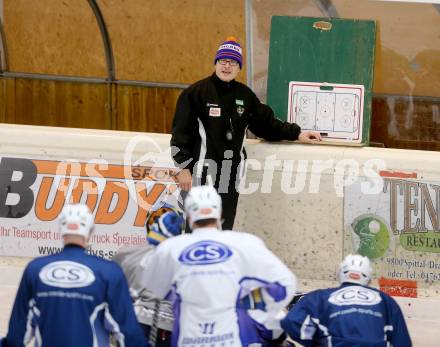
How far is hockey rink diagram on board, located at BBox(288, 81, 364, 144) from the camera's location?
31.0 ft

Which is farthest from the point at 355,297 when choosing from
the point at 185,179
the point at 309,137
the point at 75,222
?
the point at 309,137

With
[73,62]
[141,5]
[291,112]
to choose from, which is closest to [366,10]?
[291,112]

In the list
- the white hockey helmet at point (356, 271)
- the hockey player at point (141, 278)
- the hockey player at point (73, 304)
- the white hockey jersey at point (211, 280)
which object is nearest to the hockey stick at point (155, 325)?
the hockey player at point (141, 278)

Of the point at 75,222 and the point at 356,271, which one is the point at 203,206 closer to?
the point at 75,222

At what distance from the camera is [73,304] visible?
18.0 feet

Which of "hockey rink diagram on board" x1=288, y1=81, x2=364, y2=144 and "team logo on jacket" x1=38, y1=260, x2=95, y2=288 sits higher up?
"hockey rink diagram on board" x1=288, y1=81, x2=364, y2=144

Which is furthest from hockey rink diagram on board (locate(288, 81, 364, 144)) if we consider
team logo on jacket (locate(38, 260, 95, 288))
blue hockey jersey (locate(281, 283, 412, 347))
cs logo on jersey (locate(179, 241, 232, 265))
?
team logo on jacket (locate(38, 260, 95, 288))

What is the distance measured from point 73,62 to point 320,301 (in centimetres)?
785

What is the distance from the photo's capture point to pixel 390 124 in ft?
36.1

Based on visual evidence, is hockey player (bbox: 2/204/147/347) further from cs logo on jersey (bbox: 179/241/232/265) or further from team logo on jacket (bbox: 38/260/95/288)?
cs logo on jersey (bbox: 179/241/232/265)

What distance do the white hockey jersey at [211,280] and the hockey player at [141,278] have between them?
18.3 inches

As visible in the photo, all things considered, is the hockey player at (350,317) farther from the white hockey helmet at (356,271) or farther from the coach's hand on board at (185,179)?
the coach's hand on board at (185,179)

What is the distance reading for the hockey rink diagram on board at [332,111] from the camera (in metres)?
9.44

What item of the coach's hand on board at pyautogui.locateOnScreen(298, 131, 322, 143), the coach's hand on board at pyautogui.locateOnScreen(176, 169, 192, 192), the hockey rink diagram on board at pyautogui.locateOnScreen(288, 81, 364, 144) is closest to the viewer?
the coach's hand on board at pyautogui.locateOnScreen(176, 169, 192, 192)
